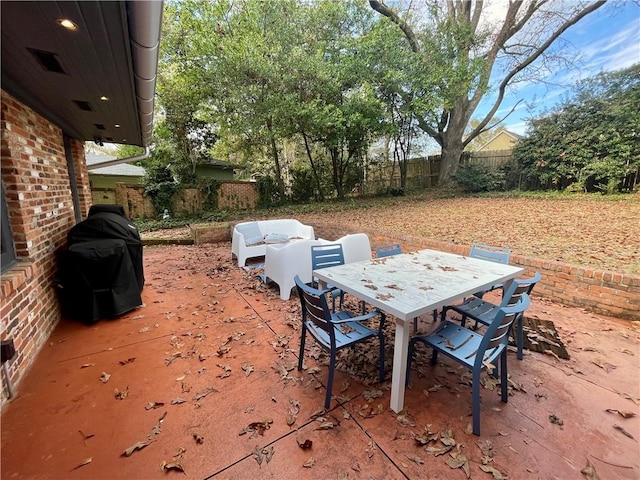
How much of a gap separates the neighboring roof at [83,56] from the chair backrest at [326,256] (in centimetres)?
226

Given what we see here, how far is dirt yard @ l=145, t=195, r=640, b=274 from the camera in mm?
3946

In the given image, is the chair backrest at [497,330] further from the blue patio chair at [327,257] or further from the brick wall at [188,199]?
the brick wall at [188,199]

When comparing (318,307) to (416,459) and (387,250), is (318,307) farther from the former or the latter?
(387,250)

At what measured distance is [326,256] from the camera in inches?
130

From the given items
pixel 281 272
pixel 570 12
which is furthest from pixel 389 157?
pixel 281 272

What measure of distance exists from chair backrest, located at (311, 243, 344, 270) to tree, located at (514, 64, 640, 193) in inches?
422

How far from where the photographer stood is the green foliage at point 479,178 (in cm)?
1156

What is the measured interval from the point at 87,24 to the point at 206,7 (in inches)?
335

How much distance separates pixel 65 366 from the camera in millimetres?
2385

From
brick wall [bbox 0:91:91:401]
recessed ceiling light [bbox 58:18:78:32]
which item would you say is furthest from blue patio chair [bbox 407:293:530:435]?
brick wall [bbox 0:91:91:401]

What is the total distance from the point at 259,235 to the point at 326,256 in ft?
9.01

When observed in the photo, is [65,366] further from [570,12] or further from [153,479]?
[570,12]

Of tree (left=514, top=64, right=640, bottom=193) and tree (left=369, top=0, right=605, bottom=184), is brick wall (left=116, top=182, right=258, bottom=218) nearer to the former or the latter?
tree (left=369, top=0, right=605, bottom=184)

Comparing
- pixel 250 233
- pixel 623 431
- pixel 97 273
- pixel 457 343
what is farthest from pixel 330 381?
pixel 250 233
